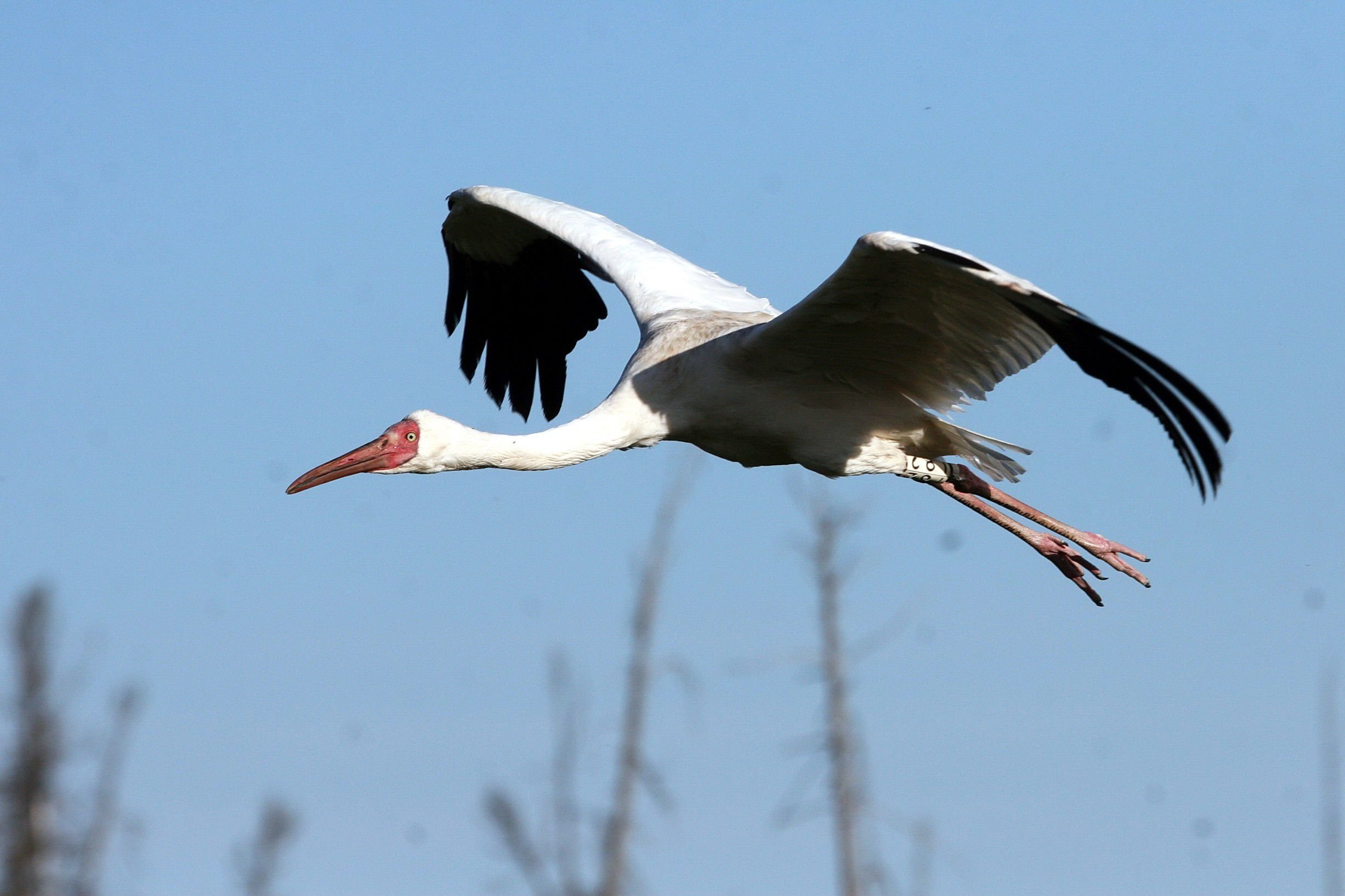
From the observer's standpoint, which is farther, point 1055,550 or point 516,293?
point 516,293

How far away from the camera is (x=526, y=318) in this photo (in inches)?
500

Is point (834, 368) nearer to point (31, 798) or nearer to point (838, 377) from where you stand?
point (838, 377)

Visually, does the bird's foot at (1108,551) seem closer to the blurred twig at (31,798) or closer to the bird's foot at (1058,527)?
the bird's foot at (1058,527)

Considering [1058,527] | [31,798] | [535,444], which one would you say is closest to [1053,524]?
[1058,527]

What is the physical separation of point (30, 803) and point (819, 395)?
12668mm

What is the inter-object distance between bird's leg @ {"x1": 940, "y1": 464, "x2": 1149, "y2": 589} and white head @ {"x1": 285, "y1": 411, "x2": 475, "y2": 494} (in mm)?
2503

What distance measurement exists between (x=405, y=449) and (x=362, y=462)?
20cm

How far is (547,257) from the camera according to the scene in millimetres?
12633

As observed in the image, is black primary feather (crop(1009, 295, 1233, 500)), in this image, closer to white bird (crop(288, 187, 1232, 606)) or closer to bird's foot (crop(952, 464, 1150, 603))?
white bird (crop(288, 187, 1232, 606))

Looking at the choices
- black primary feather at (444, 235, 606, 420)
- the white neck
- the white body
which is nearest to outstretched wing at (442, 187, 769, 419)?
black primary feather at (444, 235, 606, 420)

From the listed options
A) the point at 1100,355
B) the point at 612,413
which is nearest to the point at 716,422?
the point at 612,413

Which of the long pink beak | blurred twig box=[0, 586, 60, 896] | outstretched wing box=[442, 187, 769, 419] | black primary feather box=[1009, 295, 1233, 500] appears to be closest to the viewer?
black primary feather box=[1009, 295, 1233, 500]

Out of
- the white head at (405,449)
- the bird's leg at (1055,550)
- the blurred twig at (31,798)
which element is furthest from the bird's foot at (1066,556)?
the blurred twig at (31,798)

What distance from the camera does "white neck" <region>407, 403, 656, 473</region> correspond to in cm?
980
